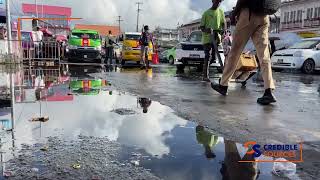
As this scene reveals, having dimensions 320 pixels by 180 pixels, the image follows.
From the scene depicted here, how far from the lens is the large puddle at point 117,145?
115 inches

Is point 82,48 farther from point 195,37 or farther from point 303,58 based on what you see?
point 303,58

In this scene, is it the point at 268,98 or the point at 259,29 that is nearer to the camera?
the point at 268,98

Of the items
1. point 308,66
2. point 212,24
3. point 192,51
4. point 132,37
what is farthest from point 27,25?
point 212,24

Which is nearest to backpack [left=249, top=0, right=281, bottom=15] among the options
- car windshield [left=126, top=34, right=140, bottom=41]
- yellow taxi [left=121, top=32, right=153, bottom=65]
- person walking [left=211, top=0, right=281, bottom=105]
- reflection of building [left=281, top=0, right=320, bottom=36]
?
person walking [left=211, top=0, right=281, bottom=105]

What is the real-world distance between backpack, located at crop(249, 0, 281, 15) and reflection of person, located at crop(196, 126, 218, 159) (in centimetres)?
252

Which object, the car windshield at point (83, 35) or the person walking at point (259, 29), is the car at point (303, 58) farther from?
the person walking at point (259, 29)

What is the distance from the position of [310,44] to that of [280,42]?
289 inches

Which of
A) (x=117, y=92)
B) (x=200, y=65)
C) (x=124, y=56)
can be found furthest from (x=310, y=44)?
(x=117, y=92)

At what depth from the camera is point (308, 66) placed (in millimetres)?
18250

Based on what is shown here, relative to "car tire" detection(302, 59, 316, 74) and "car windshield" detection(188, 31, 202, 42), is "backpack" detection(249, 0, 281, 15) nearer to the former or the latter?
"car windshield" detection(188, 31, 202, 42)

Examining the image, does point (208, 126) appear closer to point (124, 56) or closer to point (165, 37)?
point (124, 56)

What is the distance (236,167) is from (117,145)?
1112 mm

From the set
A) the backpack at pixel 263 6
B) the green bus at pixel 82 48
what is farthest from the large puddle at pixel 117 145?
the green bus at pixel 82 48

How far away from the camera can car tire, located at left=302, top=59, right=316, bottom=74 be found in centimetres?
1816
